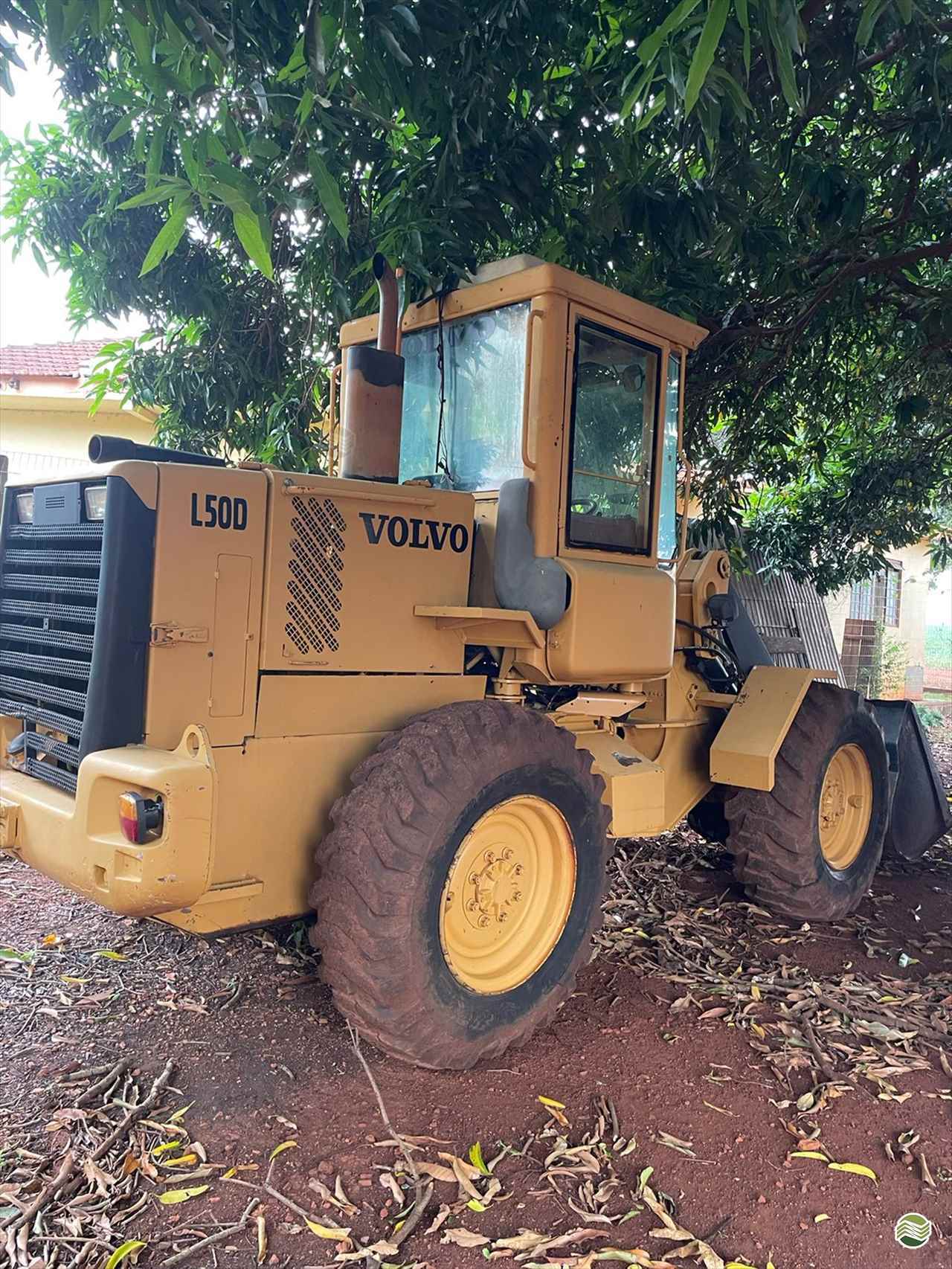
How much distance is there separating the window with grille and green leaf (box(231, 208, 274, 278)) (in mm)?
15165

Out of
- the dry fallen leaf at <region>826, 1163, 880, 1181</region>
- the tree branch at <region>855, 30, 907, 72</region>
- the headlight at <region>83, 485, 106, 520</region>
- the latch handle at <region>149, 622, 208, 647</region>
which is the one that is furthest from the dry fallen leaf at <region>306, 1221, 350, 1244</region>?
the tree branch at <region>855, 30, 907, 72</region>

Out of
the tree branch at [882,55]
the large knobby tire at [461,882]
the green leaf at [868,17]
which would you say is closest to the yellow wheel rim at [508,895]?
the large knobby tire at [461,882]

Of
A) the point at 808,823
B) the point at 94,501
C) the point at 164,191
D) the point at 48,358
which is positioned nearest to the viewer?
the point at 164,191

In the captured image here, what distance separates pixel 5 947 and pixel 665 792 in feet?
10.7

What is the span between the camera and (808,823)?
4914mm

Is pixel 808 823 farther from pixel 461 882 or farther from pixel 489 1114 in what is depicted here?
pixel 489 1114

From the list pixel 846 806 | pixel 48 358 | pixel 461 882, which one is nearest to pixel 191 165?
pixel 461 882

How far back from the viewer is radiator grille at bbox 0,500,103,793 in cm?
318

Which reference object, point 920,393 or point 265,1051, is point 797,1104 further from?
point 920,393

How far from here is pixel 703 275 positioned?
5.59 meters

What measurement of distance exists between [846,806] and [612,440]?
9.19ft

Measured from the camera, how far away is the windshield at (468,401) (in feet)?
12.5

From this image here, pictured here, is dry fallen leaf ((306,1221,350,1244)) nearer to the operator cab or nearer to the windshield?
the operator cab

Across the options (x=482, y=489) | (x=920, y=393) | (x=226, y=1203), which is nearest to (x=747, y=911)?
(x=482, y=489)
